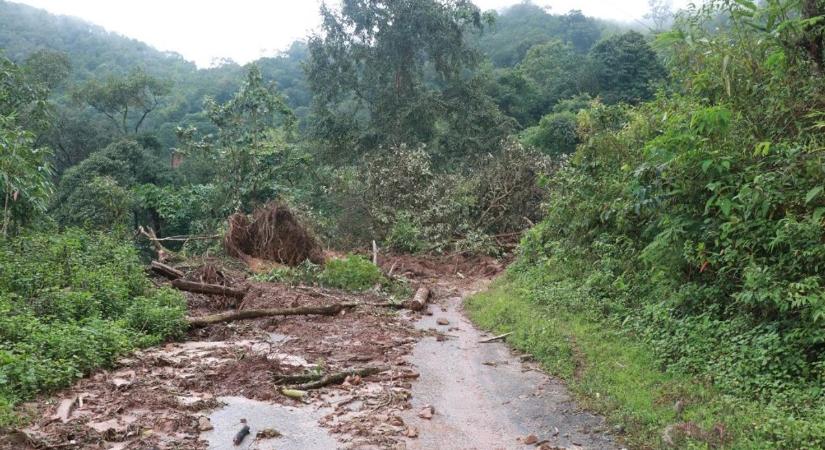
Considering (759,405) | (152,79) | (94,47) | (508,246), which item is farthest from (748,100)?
(94,47)

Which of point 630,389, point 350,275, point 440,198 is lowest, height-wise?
point 350,275

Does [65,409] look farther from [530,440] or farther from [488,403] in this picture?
[530,440]

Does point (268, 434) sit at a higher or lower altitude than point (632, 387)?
lower

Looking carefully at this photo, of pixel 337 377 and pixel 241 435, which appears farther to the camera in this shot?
pixel 337 377

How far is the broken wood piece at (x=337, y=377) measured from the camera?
6641mm

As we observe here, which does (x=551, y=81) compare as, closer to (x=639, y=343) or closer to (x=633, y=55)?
(x=633, y=55)

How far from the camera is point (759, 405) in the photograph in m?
4.78

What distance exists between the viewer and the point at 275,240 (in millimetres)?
15875

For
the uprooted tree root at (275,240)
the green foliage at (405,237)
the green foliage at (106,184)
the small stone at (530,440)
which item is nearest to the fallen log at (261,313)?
the uprooted tree root at (275,240)

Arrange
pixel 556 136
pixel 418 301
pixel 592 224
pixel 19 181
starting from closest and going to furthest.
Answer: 1. pixel 19 181
2. pixel 592 224
3. pixel 418 301
4. pixel 556 136

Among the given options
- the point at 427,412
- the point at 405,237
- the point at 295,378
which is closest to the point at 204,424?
the point at 295,378

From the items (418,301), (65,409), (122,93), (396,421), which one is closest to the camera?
(65,409)

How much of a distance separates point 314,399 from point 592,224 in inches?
245

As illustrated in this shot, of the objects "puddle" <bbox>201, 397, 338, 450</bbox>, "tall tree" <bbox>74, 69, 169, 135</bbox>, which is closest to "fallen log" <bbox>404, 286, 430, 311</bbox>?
"puddle" <bbox>201, 397, 338, 450</bbox>
